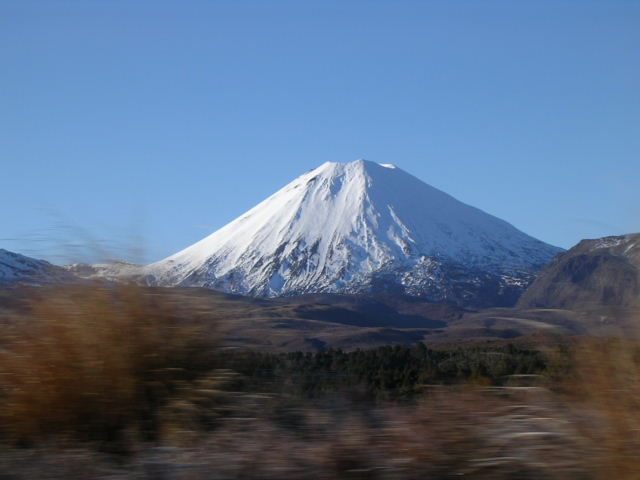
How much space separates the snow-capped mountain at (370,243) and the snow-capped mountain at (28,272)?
321 feet

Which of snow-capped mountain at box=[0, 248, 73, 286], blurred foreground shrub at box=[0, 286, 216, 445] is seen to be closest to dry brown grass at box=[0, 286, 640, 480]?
blurred foreground shrub at box=[0, 286, 216, 445]

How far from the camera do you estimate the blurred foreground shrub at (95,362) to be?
4586 millimetres

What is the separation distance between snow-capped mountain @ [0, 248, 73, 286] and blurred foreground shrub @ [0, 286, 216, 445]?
1.03ft

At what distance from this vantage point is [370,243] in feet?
434

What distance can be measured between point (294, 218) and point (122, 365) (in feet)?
427

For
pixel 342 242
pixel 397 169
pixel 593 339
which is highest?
pixel 397 169

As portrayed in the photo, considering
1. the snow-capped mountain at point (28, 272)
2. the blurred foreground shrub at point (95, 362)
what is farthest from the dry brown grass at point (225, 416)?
the snow-capped mountain at point (28, 272)

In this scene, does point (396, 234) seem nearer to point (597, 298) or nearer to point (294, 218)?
point (294, 218)

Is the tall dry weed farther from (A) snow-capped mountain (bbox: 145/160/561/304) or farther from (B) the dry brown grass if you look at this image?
(A) snow-capped mountain (bbox: 145/160/561/304)

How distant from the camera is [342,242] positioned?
132000 mm

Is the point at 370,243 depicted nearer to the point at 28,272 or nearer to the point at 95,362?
the point at 28,272

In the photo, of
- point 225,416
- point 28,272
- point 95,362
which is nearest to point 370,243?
point 28,272

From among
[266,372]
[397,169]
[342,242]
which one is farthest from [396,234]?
[266,372]

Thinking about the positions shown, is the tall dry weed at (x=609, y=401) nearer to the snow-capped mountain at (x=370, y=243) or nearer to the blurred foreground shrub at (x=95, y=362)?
the blurred foreground shrub at (x=95, y=362)
